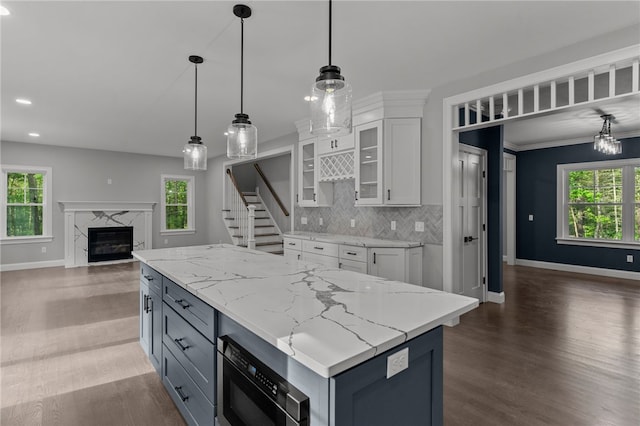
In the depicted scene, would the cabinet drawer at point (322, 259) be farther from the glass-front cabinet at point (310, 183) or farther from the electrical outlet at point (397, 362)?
the electrical outlet at point (397, 362)

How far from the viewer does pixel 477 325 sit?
148 inches

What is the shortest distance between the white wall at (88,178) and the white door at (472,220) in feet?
20.5

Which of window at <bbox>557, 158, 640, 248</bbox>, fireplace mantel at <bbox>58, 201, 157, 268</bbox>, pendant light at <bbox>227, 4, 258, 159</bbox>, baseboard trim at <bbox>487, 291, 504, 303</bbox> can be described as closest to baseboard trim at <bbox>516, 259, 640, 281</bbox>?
window at <bbox>557, 158, 640, 248</bbox>

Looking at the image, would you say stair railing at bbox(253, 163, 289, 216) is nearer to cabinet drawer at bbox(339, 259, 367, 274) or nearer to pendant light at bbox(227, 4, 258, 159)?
cabinet drawer at bbox(339, 259, 367, 274)

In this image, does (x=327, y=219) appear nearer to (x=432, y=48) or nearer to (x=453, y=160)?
(x=453, y=160)

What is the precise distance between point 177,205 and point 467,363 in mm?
8249

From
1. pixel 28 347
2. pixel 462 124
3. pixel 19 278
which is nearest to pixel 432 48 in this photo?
pixel 462 124

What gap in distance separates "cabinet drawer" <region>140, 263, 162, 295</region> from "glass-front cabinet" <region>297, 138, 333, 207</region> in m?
2.85

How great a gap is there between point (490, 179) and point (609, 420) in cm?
330

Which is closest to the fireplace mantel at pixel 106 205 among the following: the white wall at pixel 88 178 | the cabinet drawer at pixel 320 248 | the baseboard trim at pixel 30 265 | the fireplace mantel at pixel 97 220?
the fireplace mantel at pixel 97 220

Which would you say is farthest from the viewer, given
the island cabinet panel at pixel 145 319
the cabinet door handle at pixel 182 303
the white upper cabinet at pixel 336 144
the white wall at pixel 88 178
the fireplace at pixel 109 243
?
the fireplace at pixel 109 243

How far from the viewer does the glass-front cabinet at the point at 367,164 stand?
424 centimetres

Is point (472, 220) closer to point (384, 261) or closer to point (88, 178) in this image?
point (384, 261)

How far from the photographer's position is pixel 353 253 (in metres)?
4.16
